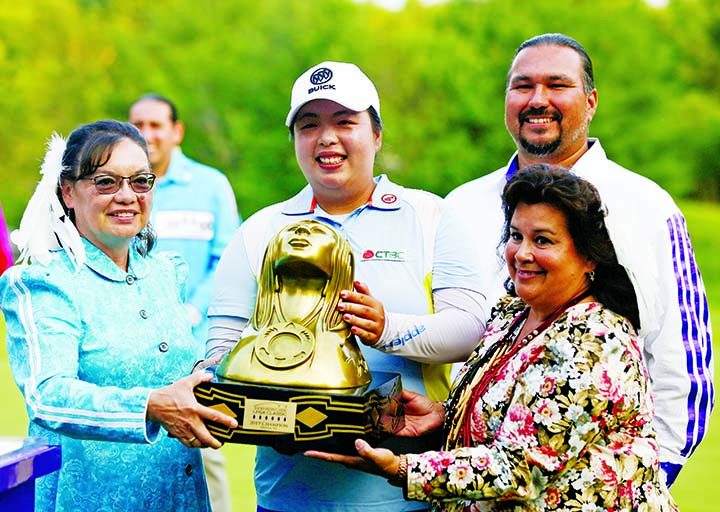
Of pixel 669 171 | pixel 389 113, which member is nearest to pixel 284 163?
pixel 389 113

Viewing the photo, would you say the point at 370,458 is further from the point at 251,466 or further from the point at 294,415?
the point at 251,466

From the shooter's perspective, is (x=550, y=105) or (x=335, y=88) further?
(x=550, y=105)

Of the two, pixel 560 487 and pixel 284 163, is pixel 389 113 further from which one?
pixel 560 487

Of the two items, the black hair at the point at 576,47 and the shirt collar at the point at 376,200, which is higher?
the black hair at the point at 576,47

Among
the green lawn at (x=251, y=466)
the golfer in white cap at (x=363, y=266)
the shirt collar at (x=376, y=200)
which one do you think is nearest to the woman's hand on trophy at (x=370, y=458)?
the golfer in white cap at (x=363, y=266)

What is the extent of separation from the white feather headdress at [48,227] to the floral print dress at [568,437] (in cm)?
128

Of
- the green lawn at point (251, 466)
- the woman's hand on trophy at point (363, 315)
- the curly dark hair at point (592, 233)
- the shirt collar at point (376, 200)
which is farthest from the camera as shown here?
the green lawn at point (251, 466)

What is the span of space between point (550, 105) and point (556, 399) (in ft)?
5.46

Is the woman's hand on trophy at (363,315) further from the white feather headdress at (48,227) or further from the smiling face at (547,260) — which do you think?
the white feather headdress at (48,227)

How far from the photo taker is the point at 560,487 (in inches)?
100

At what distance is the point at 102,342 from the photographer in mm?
2961

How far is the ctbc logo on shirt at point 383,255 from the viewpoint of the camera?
122 inches

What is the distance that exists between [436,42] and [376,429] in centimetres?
3065

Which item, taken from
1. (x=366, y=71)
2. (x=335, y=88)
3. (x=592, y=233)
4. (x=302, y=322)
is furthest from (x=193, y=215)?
(x=366, y=71)
